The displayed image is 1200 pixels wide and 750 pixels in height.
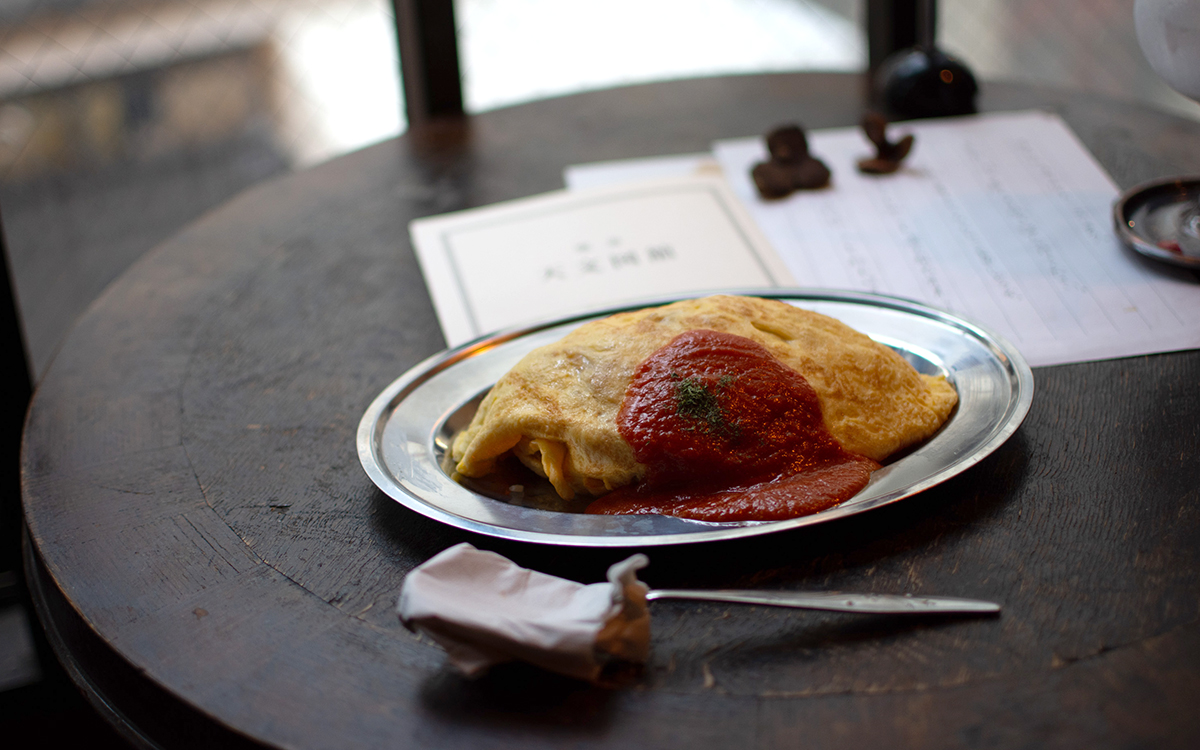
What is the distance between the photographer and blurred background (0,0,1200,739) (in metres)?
2.44

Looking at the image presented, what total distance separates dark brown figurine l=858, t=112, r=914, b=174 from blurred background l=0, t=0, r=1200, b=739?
1.16 meters

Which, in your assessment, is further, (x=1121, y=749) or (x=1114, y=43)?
(x=1114, y=43)

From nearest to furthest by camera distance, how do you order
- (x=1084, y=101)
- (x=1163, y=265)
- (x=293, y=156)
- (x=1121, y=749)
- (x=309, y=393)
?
(x=1121, y=749) → (x=309, y=393) → (x=1163, y=265) → (x=1084, y=101) → (x=293, y=156)

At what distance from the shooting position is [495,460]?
2.55 ft

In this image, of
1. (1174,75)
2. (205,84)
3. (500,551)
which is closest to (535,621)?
(500,551)

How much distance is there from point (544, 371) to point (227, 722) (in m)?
0.35

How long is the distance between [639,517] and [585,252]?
592mm

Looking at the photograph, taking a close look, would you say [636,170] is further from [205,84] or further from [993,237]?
[205,84]

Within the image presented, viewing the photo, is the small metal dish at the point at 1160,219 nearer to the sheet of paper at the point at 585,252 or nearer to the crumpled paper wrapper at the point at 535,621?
the sheet of paper at the point at 585,252

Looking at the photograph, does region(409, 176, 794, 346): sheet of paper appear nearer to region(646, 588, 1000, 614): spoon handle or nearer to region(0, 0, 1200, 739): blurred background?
region(646, 588, 1000, 614): spoon handle

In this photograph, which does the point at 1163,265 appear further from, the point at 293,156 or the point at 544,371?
the point at 293,156

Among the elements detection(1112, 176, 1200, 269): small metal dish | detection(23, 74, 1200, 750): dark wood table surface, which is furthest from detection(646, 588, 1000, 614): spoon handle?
detection(1112, 176, 1200, 269): small metal dish

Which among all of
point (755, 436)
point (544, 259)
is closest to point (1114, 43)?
point (544, 259)

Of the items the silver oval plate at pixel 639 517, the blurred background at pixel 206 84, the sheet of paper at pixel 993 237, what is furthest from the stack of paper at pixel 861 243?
the blurred background at pixel 206 84
